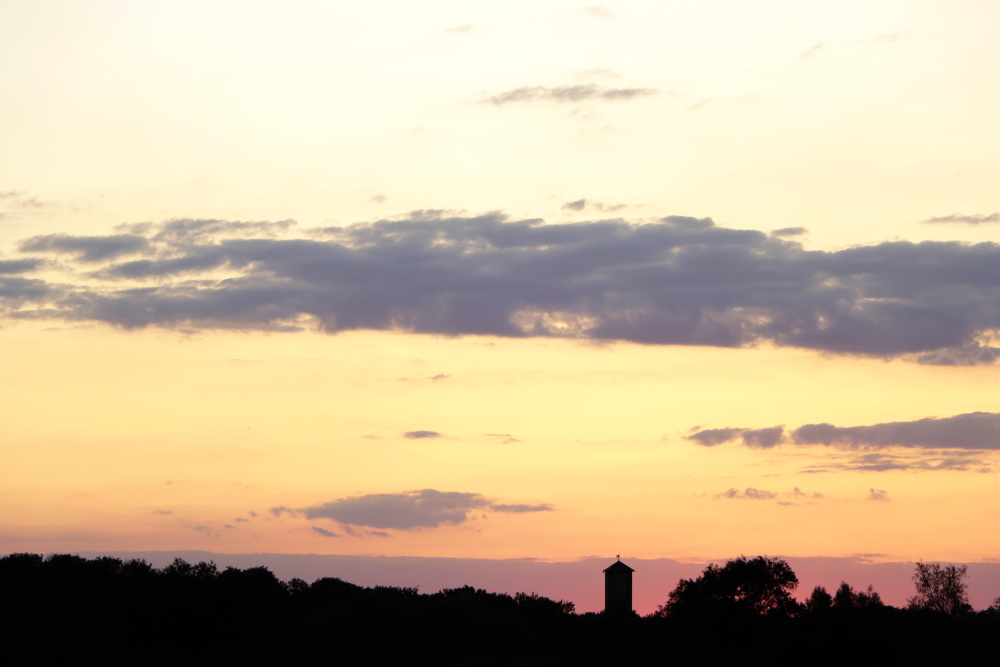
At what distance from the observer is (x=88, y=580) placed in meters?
109

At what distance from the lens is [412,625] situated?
91.9m

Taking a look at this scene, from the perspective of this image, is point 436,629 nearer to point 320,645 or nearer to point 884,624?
point 320,645

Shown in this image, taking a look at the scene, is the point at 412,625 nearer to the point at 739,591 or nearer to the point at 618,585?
the point at 739,591

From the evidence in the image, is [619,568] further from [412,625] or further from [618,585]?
[412,625]

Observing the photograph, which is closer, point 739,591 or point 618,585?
point 739,591

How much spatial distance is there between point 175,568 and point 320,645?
13.2 meters

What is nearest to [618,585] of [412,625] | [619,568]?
[619,568]

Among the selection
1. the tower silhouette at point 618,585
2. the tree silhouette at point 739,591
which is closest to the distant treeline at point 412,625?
the tree silhouette at point 739,591

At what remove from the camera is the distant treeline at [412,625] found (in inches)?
3078

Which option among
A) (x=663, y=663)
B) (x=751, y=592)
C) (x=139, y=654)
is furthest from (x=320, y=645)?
(x=751, y=592)

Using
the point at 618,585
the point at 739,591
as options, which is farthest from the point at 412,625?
the point at 618,585

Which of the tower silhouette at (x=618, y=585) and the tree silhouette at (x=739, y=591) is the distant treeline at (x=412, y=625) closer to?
the tree silhouette at (x=739, y=591)

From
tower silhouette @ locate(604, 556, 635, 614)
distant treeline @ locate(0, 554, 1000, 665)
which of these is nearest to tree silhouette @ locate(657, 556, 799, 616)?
distant treeline @ locate(0, 554, 1000, 665)

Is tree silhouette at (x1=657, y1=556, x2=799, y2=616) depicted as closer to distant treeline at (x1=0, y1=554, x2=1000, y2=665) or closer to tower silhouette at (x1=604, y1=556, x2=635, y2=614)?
distant treeline at (x1=0, y1=554, x2=1000, y2=665)
